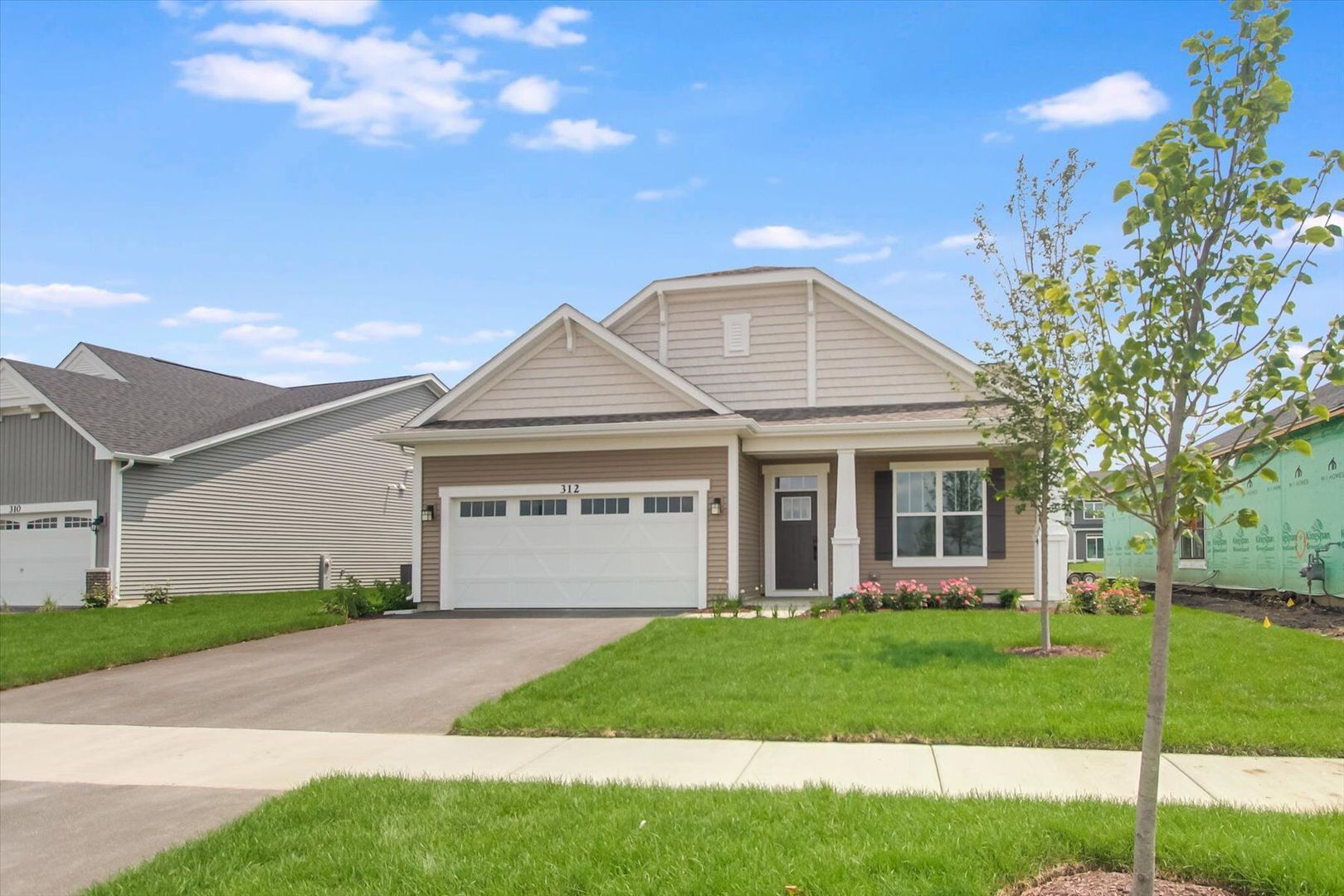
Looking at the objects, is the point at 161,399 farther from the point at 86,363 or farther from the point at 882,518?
the point at 882,518

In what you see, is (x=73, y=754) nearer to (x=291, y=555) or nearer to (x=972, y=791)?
(x=972, y=791)

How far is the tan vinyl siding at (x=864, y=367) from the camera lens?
1883cm

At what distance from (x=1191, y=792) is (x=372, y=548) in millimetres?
24487

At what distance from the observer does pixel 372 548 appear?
2828 cm

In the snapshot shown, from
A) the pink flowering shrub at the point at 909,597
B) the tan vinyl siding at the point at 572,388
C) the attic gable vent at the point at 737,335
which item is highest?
the attic gable vent at the point at 737,335

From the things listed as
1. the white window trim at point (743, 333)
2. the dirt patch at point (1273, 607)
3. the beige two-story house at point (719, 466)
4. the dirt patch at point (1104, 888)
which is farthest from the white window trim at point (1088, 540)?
the dirt patch at point (1104, 888)

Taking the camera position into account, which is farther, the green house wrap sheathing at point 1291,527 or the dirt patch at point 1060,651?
the green house wrap sheathing at point 1291,527

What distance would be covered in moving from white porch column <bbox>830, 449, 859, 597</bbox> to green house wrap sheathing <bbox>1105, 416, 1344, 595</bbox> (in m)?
4.10

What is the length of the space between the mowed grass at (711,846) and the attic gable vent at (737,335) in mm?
14021

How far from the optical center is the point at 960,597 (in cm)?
1620

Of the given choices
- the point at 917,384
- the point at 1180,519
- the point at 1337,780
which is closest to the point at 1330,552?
the point at 917,384

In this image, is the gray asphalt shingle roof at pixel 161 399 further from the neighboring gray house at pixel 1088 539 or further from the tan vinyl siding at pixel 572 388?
the neighboring gray house at pixel 1088 539

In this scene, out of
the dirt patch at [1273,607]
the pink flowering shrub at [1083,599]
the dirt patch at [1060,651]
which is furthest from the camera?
the dirt patch at [1273,607]

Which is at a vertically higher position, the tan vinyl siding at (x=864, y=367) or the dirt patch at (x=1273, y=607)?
the tan vinyl siding at (x=864, y=367)
